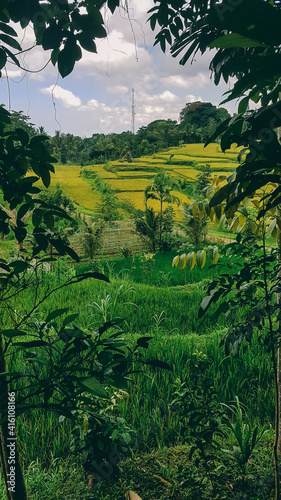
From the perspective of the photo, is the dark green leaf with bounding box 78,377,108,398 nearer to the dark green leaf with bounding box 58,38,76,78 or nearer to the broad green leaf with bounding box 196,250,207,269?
the dark green leaf with bounding box 58,38,76,78

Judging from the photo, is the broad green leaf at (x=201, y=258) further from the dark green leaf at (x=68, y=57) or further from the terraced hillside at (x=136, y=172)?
the terraced hillside at (x=136, y=172)

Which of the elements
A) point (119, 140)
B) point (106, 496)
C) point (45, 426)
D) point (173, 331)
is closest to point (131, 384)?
point (45, 426)

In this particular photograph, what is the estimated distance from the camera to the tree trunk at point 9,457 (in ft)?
2.26

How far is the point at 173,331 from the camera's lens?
2402mm

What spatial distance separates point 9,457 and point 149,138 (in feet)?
58.8

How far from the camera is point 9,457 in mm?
708

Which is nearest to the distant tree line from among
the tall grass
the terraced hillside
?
the terraced hillside

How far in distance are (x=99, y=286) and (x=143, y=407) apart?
82.3 inches

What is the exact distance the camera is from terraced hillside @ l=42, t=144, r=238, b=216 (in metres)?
13.0

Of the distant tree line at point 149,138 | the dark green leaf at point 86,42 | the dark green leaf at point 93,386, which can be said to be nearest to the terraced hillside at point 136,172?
the distant tree line at point 149,138

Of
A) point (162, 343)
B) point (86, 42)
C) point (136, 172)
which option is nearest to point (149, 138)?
point (136, 172)

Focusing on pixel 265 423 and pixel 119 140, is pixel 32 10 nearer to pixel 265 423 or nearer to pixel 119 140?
pixel 265 423

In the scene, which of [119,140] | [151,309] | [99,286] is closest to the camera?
[151,309]

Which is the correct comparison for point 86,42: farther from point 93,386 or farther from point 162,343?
point 162,343
